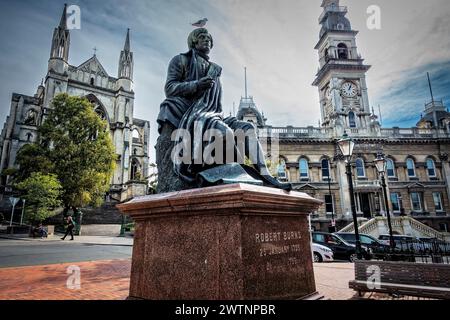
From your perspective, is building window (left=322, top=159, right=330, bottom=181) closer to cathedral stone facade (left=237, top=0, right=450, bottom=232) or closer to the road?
cathedral stone facade (left=237, top=0, right=450, bottom=232)

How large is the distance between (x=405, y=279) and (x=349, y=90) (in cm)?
3622

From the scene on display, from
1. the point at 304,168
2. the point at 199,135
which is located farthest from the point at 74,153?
the point at 304,168

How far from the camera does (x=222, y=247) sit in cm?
241

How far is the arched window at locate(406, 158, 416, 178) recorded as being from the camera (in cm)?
3319

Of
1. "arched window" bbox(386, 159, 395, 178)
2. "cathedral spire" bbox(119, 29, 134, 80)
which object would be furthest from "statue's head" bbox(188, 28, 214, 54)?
"cathedral spire" bbox(119, 29, 134, 80)

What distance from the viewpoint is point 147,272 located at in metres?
2.87

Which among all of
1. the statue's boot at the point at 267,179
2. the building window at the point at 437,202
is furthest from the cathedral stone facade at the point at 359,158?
the statue's boot at the point at 267,179

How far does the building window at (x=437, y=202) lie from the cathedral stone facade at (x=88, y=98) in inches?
1446

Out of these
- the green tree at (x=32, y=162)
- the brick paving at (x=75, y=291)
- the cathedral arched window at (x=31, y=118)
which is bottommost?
the brick paving at (x=75, y=291)

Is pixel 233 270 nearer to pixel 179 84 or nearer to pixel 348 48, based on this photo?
pixel 179 84

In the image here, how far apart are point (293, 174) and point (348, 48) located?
20.5m

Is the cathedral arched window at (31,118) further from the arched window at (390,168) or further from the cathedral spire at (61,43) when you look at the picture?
the arched window at (390,168)

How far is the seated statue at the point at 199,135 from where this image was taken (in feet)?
10.9
